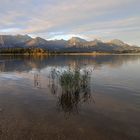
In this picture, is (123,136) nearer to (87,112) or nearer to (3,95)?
(87,112)

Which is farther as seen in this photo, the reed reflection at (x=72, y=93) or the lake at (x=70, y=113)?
the reed reflection at (x=72, y=93)

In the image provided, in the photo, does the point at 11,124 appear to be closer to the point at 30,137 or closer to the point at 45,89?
the point at 30,137

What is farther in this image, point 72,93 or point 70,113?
point 72,93

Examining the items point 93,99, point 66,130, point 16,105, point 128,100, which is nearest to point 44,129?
point 66,130

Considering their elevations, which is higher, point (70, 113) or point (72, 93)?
point (72, 93)

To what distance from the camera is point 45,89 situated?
2330 cm

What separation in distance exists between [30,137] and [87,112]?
5541 mm

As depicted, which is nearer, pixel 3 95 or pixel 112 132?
pixel 112 132

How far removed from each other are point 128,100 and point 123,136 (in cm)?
801

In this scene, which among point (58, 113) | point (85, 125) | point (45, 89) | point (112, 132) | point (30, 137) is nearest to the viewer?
point (30, 137)

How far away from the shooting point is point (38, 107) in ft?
53.9

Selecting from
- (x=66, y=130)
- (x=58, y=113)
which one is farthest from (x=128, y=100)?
(x=66, y=130)

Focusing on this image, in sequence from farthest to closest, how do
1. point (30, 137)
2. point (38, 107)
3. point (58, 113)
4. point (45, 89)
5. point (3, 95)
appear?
point (45, 89), point (3, 95), point (38, 107), point (58, 113), point (30, 137)

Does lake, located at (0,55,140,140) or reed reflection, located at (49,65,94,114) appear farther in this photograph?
reed reflection, located at (49,65,94,114)
